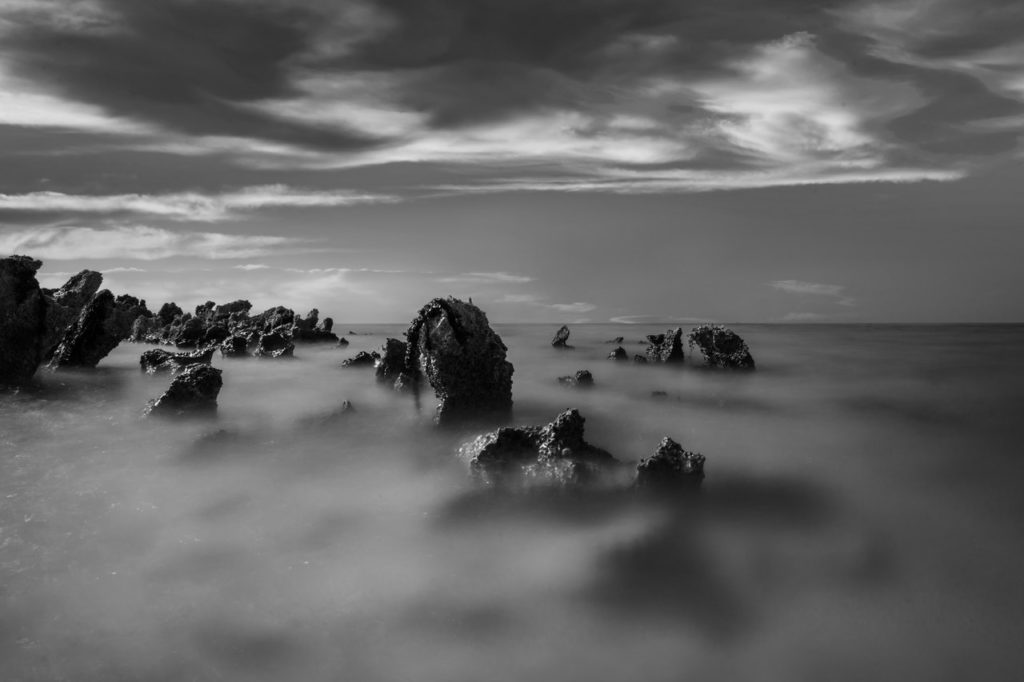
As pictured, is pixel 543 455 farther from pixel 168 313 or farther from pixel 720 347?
pixel 168 313

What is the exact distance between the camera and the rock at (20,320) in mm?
17625

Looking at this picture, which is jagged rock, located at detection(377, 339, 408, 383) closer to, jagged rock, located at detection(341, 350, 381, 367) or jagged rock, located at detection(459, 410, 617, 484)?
jagged rock, located at detection(341, 350, 381, 367)

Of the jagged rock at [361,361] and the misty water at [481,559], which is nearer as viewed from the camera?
the misty water at [481,559]

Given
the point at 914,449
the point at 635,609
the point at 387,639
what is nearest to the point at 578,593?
the point at 635,609

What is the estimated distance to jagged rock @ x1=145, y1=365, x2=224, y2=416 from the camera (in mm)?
13898

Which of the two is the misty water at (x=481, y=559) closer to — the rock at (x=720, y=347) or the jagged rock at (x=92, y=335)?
the jagged rock at (x=92, y=335)

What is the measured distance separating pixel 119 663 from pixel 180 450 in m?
6.82

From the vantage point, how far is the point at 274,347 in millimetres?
30828

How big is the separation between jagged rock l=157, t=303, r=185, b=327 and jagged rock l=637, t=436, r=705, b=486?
50.4 metres

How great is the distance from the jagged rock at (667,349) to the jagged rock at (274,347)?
718 inches

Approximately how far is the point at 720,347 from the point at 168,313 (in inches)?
1864

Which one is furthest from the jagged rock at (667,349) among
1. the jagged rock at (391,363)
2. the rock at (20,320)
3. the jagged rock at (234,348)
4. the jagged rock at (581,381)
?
the rock at (20,320)

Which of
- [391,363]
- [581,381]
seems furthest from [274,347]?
[581,381]

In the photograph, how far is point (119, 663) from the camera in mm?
5141
